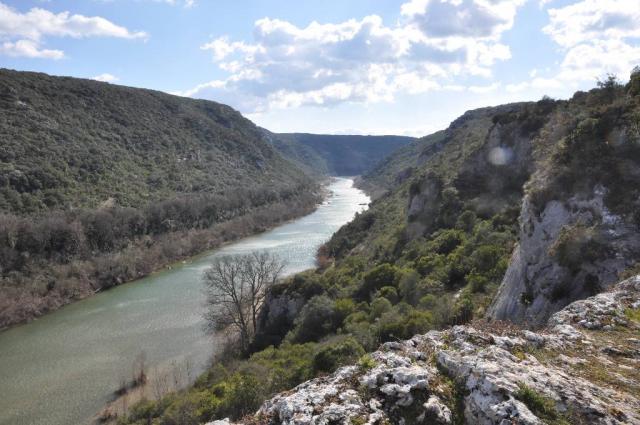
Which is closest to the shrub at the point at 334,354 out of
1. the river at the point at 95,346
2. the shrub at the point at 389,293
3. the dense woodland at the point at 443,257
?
the dense woodland at the point at 443,257

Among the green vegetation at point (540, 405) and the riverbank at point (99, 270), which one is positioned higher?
the green vegetation at point (540, 405)

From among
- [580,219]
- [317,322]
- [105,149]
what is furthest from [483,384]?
[105,149]

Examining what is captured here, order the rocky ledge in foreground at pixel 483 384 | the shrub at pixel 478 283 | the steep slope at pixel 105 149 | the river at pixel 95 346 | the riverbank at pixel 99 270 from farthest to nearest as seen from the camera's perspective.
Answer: the steep slope at pixel 105 149
the riverbank at pixel 99 270
the river at pixel 95 346
the shrub at pixel 478 283
the rocky ledge in foreground at pixel 483 384

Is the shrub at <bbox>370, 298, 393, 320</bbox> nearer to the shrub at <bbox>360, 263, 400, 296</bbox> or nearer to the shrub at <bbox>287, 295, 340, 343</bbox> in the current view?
the shrub at <bbox>287, 295, 340, 343</bbox>

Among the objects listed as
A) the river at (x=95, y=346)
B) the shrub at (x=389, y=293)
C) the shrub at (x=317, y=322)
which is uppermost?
the shrub at (x=389, y=293)

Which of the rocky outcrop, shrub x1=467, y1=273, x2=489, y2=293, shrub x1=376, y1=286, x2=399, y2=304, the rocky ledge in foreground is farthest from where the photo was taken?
shrub x1=376, y1=286, x2=399, y2=304

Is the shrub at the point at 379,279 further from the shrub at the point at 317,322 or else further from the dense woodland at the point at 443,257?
the shrub at the point at 317,322

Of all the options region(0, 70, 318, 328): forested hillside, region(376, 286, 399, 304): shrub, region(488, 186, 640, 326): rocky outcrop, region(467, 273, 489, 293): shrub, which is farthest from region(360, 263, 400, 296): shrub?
region(0, 70, 318, 328): forested hillside
